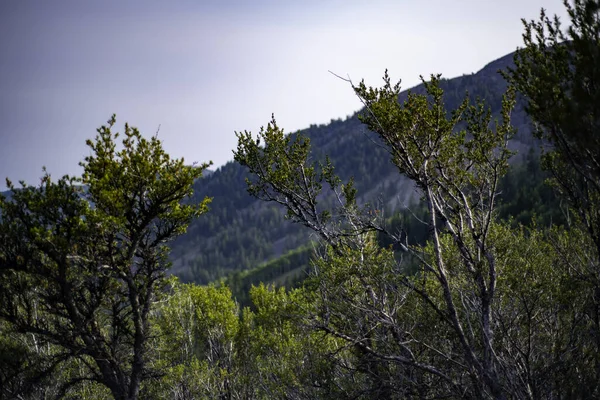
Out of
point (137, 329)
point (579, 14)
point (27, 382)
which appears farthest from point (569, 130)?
point (27, 382)

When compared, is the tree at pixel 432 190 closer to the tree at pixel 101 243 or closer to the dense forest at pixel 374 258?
the dense forest at pixel 374 258

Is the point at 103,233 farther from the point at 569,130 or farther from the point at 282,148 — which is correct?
the point at 569,130

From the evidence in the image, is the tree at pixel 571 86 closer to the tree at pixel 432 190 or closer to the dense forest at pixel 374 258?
the dense forest at pixel 374 258

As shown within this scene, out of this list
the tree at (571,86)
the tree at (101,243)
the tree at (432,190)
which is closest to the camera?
the tree at (571,86)

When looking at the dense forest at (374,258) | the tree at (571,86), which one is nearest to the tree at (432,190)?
the dense forest at (374,258)

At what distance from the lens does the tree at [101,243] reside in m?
10.3

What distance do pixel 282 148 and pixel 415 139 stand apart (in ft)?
13.4

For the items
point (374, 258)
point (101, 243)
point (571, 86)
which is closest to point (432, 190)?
point (374, 258)

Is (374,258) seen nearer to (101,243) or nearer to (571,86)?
(571,86)

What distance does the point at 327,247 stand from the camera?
12.0 m

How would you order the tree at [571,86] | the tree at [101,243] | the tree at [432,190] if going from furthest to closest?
the tree at [101,243] < the tree at [432,190] < the tree at [571,86]

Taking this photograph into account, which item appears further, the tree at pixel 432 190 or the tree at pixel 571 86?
the tree at pixel 432 190

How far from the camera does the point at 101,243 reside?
1074 cm

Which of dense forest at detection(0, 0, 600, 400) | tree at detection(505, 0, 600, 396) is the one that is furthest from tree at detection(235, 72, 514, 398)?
tree at detection(505, 0, 600, 396)
